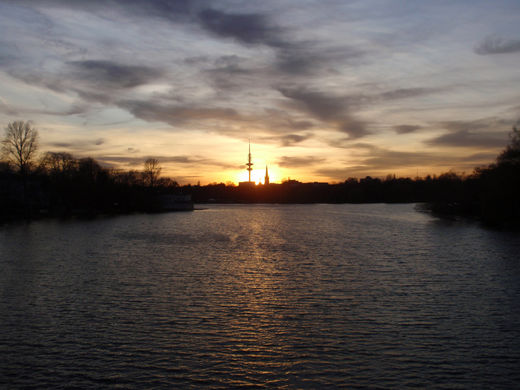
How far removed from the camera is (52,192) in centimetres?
11125

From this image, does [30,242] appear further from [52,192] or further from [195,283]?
[52,192]

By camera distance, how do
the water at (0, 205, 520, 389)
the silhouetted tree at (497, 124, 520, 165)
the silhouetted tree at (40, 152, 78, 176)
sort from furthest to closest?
the silhouetted tree at (40, 152, 78, 176) < the silhouetted tree at (497, 124, 520, 165) < the water at (0, 205, 520, 389)

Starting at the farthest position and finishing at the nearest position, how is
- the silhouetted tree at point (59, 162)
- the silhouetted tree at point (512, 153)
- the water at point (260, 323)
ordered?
1. the silhouetted tree at point (59, 162)
2. the silhouetted tree at point (512, 153)
3. the water at point (260, 323)

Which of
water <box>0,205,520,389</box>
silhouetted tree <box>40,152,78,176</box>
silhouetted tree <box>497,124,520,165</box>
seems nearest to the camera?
water <box>0,205,520,389</box>

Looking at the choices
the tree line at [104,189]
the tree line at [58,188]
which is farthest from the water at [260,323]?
the tree line at [58,188]

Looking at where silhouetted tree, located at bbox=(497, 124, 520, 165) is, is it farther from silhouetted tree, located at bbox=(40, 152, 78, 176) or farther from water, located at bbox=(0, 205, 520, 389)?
silhouetted tree, located at bbox=(40, 152, 78, 176)

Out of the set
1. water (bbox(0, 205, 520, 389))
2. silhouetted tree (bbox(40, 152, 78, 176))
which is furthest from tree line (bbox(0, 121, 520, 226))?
water (bbox(0, 205, 520, 389))

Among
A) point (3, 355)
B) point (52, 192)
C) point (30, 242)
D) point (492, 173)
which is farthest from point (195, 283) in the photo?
point (52, 192)

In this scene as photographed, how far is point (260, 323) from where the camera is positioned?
16734 millimetres

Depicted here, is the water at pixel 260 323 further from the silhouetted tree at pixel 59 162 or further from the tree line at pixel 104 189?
the silhouetted tree at pixel 59 162

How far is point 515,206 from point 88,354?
62.1 metres

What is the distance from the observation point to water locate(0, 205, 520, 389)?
12.0 metres

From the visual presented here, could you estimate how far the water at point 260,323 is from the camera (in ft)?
39.4

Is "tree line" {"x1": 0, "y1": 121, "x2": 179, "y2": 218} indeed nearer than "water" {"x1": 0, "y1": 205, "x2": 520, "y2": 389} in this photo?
No
